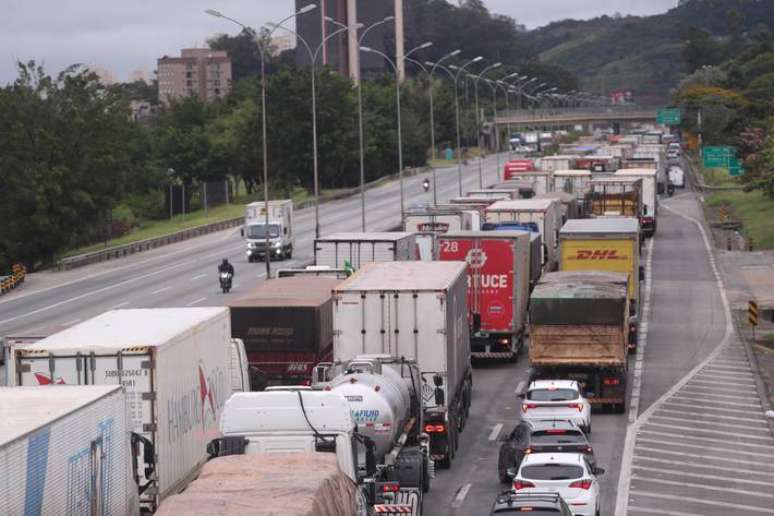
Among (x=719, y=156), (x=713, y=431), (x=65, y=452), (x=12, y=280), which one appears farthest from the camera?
(x=719, y=156)

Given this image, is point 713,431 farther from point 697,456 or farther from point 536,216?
point 536,216

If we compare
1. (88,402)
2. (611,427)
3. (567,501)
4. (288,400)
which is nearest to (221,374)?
(288,400)

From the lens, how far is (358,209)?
346ft

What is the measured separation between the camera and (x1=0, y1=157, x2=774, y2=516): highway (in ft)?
91.1

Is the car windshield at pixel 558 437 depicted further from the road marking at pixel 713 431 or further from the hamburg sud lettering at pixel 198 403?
the hamburg sud lettering at pixel 198 403

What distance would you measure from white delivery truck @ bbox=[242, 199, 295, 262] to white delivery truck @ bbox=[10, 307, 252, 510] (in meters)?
49.7

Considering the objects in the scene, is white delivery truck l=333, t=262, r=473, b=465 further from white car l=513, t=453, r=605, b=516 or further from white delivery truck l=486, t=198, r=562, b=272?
white delivery truck l=486, t=198, r=562, b=272

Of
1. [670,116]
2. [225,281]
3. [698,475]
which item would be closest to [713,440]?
[698,475]

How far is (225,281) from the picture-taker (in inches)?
2365

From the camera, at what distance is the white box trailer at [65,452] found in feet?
48.7

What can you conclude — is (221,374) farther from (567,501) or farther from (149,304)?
(149,304)

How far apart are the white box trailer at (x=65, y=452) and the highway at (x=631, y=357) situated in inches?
349

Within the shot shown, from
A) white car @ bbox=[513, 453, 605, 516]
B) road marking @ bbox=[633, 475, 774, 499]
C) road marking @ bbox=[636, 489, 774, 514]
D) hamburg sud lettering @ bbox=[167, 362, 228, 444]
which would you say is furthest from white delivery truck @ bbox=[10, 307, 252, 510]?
road marking @ bbox=[633, 475, 774, 499]

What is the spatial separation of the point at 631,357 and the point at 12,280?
33814mm
